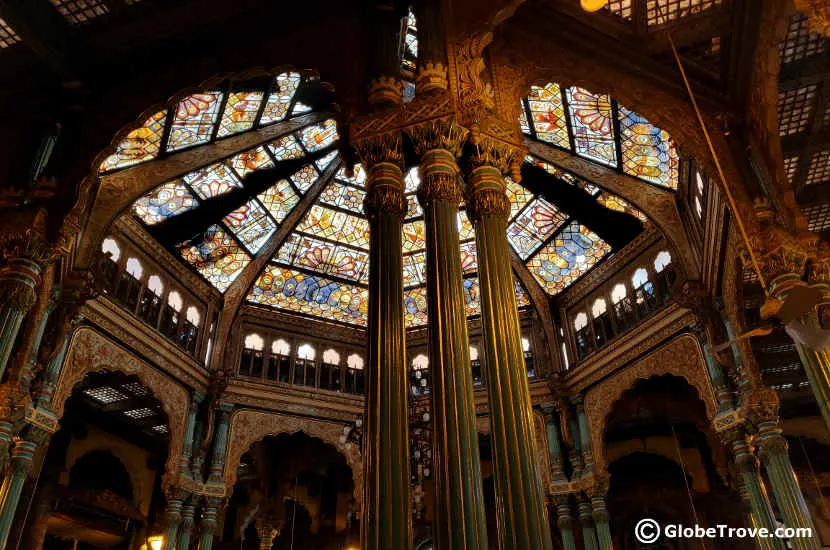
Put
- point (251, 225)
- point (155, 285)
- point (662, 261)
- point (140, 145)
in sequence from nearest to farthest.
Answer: point (140, 145) < point (662, 261) < point (155, 285) < point (251, 225)

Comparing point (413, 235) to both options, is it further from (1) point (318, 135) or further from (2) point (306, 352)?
(2) point (306, 352)

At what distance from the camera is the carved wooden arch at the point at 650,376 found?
1207cm

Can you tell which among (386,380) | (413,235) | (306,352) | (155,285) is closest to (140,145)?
(155,285)

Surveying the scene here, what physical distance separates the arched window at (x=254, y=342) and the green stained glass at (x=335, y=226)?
297 centimetres

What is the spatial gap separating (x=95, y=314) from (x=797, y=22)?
1239 cm

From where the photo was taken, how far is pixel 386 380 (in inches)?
249

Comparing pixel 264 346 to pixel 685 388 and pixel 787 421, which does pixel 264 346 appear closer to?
pixel 685 388

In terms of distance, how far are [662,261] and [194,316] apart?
35.5 ft

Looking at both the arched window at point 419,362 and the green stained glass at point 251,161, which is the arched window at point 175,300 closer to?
the green stained glass at point 251,161

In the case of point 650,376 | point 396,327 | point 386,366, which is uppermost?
point 650,376

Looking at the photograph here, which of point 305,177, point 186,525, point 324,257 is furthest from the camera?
point 324,257

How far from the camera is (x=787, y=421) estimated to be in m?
16.8

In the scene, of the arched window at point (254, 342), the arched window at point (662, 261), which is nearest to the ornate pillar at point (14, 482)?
the arched window at point (254, 342)

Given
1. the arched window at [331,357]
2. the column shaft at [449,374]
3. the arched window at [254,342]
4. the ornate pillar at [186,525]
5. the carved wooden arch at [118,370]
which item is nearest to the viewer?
the column shaft at [449,374]
